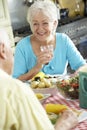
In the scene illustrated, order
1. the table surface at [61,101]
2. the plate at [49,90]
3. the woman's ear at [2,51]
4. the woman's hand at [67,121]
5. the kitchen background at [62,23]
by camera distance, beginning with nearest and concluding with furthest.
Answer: the woman's ear at [2,51]
the woman's hand at [67,121]
the table surface at [61,101]
the plate at [49,90]
the kitchen background at [62,23]

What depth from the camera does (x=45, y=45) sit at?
7.37 ft

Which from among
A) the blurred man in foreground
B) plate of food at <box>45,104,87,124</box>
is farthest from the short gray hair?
the blurred man in foreground

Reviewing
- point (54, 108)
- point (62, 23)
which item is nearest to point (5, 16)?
point (62, 23)

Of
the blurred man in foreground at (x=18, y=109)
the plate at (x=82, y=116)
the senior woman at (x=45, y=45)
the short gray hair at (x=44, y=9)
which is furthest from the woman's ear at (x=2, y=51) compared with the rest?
the short gray hair at (x=44, y=9)

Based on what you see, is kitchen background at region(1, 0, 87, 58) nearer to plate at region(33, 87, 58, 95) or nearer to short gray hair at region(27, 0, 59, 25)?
short gray hair at region(27, 0, 59, 25)

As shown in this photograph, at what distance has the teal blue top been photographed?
2205 mm

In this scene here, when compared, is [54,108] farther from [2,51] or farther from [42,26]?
[42,26]

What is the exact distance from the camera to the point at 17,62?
2.21 meters

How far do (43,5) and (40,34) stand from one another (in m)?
0.22

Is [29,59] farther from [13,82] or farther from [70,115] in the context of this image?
[13,82]

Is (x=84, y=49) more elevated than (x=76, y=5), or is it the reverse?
(x=76, y=5)

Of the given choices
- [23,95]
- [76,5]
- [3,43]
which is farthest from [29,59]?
[76,5]

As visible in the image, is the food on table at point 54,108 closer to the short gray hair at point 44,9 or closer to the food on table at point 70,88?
the food on table at point 70,88

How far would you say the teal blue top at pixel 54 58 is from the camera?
2205mm
